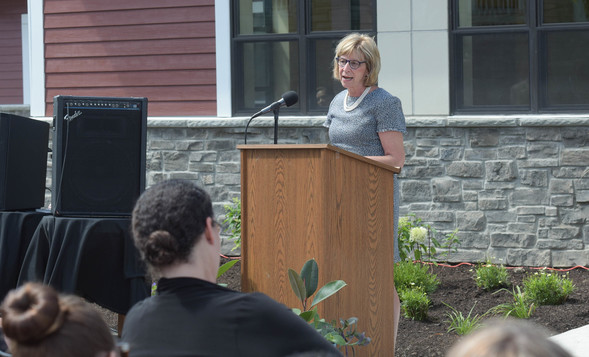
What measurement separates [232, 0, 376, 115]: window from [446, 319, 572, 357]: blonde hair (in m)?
6.03

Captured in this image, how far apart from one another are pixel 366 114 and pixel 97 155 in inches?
52.8

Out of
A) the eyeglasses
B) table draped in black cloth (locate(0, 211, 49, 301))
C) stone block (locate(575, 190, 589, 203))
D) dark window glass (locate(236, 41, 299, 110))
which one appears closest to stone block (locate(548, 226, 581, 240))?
stone block (locate(575, 190, 589, 203))

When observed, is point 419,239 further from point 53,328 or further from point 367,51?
point 53,328

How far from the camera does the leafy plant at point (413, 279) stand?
5.70 m

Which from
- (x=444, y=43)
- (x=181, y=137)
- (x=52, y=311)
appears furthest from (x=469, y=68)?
(x=52, y=311)

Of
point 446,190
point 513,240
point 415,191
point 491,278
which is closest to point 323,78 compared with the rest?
point 415,191

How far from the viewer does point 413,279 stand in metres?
5.72

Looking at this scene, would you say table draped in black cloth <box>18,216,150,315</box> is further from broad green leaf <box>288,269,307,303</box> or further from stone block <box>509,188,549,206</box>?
stone block <box>509,188,549,206</box>

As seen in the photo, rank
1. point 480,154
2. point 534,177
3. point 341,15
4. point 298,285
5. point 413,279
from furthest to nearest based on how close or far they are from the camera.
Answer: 1. point 341,15
2. point 480,154
3. point 534,177
4. point 413,279
5. point 298,285

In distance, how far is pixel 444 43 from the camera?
6.77m

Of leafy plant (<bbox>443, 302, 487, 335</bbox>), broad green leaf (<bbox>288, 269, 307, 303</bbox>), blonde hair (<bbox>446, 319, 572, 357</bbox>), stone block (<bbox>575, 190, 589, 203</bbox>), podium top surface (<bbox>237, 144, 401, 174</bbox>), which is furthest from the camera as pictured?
stone block (<bbox>575, 190, 589, 203</bbox>)

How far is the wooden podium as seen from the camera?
336cm

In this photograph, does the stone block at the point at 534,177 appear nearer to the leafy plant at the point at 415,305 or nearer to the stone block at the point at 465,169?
the stone block at the point at 465,169

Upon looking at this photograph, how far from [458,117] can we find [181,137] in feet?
8.09
